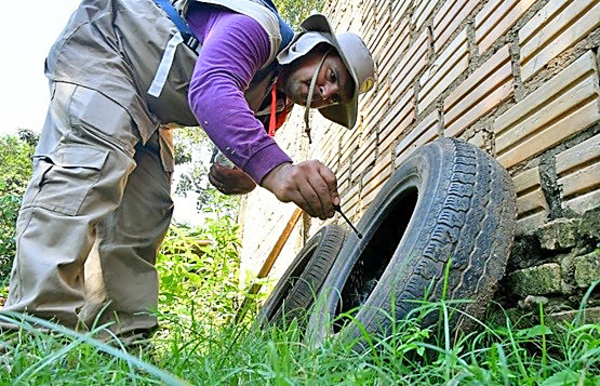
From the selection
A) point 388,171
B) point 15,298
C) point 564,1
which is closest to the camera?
point 564,1

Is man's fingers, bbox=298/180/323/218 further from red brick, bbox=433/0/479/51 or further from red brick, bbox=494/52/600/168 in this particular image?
red brick, bbox=433/0/479/51

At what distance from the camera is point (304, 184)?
1.48m

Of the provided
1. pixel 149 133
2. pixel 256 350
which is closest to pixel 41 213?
pixel 149 133

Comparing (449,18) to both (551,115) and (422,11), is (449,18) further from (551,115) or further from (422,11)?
(551,115)

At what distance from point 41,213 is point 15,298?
9.5 inches

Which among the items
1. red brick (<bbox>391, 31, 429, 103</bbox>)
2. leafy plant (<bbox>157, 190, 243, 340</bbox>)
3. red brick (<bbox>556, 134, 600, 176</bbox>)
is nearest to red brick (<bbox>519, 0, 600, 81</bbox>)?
red brick (<bbox>556, 134, 600, 176</bbox>)

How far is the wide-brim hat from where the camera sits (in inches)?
75.7

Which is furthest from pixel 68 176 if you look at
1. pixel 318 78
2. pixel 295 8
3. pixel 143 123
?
pixel 295 8

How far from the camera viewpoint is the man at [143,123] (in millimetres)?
1519

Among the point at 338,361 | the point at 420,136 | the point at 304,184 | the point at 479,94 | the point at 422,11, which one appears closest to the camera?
the point at 338,361

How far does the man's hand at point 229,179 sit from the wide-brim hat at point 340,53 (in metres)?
0.45

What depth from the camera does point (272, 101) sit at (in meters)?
2.04

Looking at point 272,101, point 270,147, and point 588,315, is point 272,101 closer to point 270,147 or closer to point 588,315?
point 270,147

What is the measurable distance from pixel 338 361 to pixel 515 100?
0.96m
